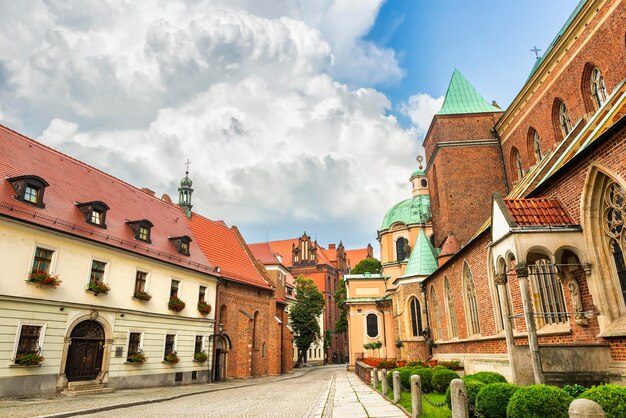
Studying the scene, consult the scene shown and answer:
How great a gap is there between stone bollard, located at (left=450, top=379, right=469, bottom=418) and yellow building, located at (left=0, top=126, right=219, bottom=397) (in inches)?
595

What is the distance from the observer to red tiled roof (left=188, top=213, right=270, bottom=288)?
1176 inches

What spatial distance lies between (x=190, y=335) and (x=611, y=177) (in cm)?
2214

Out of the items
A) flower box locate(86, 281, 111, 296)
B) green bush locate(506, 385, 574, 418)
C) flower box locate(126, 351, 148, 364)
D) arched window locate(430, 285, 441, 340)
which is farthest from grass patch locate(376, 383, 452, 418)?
flower box locate(86, 281, 111, 296)

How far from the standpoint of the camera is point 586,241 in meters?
9.32

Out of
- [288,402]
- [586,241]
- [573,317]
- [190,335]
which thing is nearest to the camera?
[586,241]

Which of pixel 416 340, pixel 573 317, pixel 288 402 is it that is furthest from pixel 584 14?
pixel 416 340

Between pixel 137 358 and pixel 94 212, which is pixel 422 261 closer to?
pixel 137 358

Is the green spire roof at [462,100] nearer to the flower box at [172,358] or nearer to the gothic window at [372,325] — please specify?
the gothic window at [372,325]

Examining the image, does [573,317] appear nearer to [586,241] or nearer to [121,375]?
[586,241]

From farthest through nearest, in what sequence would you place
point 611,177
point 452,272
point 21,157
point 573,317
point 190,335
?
point 190,335 → point 452,272 → point 21,157 → point 573,317 → point 611,177

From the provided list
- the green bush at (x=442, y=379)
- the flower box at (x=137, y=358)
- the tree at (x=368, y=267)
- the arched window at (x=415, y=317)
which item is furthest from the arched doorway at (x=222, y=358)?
the tree at (x=368, y=267)

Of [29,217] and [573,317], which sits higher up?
[29,217]

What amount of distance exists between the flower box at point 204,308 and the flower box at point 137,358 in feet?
16.3

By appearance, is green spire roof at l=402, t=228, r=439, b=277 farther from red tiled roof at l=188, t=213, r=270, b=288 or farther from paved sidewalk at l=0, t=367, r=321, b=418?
paved sidewalk at l=0, t=367, r=321, b=418
